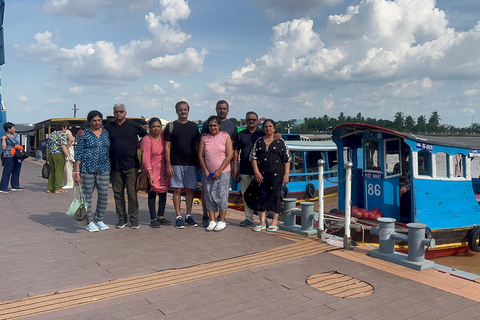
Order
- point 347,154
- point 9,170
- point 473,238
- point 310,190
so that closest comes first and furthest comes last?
point 473,238, point 347,154, point 9,170, point 310,190

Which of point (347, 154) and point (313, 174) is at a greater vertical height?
point (347, 154)

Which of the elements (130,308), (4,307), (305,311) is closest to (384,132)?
(305,311)

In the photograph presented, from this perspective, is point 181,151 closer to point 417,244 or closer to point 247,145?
point 247,145

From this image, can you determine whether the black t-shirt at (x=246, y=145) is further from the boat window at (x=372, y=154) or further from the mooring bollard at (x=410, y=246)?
the boat window at (x=372, y=154)

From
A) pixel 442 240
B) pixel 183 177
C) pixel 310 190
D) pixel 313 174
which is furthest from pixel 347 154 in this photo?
pixel 183 177

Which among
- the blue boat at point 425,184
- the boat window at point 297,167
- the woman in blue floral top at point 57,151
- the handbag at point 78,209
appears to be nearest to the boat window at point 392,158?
the blue boat at point 425,184

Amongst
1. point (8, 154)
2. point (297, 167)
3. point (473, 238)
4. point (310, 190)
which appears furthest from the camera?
point (297, 167)

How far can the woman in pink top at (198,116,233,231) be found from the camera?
6.58 metres

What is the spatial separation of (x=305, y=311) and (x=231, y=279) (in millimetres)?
1033

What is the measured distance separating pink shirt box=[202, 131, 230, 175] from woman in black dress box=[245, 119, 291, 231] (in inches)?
19.7

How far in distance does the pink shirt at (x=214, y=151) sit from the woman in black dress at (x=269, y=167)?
0.50 meters

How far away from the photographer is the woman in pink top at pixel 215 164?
6578 millimetres

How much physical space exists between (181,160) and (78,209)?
1.75 metres

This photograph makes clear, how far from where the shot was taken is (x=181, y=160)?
6.80 meters
